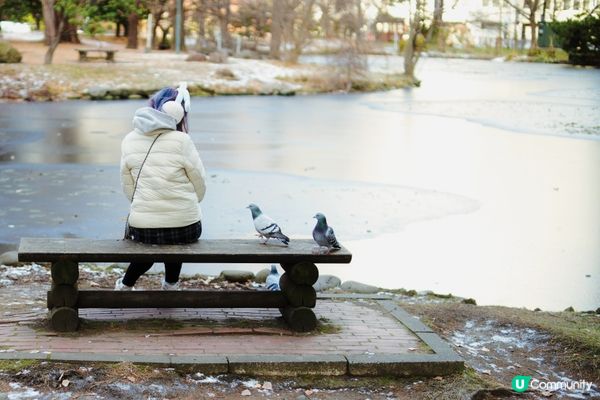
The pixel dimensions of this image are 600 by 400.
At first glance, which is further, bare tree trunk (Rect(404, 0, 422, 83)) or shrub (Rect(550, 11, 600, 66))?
bare tree trunk (Rect(404, 0, 422, 83))

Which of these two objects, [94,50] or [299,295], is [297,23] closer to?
A: [94,50]

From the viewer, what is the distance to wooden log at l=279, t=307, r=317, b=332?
653cm

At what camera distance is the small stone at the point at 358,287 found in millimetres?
8812

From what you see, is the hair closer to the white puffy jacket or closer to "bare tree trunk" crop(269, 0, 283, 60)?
the white puffy jacket

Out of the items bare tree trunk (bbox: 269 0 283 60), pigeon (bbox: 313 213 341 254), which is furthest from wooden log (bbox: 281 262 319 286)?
bare tree trunk (bbox: 269 0 283 60)

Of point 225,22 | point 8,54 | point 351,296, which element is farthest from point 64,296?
point 225,22

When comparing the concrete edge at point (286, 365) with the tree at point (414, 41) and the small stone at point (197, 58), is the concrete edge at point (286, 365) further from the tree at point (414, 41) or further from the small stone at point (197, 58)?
the tree at point (414, 41)

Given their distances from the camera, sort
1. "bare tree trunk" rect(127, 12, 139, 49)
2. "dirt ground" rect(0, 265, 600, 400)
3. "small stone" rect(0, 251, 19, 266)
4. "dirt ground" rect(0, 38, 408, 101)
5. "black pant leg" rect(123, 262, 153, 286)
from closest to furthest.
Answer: "dirt ground" rect(0, 265, 600, 400) < "black pant leg" rect(123, 262, 153, 286) < "small stone" rect(0, 251, 19, 266) < "dirt ground" rect(0, 38, 408, 101) < "bare tree trunk" rect(127, 12, 139, 49)

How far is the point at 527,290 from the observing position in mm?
9297

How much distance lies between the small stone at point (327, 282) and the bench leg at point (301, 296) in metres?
2.37

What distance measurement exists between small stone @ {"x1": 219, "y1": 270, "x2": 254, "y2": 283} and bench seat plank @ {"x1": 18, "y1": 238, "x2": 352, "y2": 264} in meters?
2.43

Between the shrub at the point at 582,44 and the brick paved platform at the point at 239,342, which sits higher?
the shrub at the point at 582,44

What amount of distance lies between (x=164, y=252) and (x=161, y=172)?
0.60 m

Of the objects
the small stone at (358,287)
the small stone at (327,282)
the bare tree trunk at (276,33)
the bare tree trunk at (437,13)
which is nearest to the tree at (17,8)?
the bare tree trunk at (276,33)
